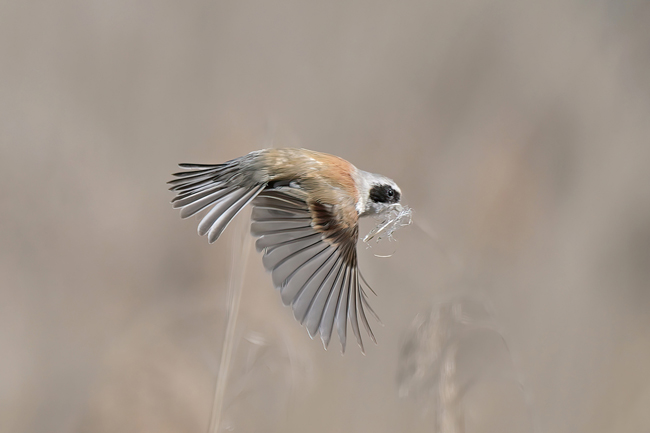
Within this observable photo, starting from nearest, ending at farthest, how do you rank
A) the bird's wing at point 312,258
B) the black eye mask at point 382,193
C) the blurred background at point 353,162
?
the bird's wing at point 312,258, the black eye mask at point 382,193, the blurred background at point 353,162

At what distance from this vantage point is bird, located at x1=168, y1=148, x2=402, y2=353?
2.59ft

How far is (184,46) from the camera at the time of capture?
5.28 ft

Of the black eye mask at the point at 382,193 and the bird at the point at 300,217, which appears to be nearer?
the bird at the point at 300,217

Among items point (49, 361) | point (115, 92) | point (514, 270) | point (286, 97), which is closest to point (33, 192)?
point (115, 92)

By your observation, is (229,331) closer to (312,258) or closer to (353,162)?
(312,258)

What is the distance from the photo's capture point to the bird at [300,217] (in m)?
0.79

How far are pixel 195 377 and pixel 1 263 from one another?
68 centimetres

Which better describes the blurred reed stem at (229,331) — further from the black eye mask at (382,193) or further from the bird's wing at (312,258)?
the black eye mask at (382,193)

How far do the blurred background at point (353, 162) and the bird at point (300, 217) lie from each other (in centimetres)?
29

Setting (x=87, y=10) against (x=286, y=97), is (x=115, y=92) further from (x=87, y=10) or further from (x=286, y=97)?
(x=286, y=97)

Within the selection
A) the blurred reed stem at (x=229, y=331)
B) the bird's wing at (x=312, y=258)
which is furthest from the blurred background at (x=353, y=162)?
the bird's wing at (x=312, y=258)

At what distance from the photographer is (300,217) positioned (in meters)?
0.85

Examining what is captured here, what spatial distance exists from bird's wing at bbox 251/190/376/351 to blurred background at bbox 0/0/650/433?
0.31m

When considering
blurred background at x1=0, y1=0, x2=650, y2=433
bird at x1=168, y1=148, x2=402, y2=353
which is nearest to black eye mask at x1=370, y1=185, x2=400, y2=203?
bird at x1=168, y1=148, x2=402, y2=353
